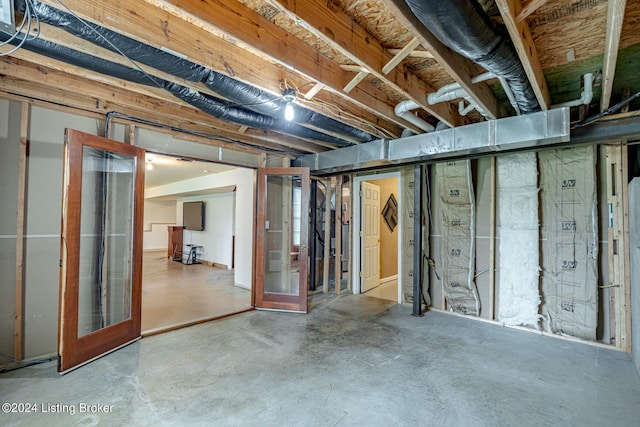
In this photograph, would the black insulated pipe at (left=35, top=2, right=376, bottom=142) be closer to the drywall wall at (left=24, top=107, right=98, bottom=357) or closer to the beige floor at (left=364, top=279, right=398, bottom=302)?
the drywall wall at (left=24, top=107, right=98, bottom=357)

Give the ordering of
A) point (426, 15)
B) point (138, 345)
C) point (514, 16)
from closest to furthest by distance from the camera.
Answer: point (426, 15) → point (514, 16) → point (138, 345)

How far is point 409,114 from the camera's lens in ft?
10.2

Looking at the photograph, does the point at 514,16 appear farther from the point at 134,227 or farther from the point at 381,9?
the point at 134,227

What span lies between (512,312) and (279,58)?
3927 millimetres

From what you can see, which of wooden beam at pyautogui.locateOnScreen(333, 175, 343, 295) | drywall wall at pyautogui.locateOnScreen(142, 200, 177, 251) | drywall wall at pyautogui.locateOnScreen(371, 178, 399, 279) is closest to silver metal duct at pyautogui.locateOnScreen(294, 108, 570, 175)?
wooden beam at pyautogui.locateOnScreen(333, 175, 343, 295)

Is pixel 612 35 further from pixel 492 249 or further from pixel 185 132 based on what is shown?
pixel 185 132

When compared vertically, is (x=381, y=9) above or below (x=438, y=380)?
above

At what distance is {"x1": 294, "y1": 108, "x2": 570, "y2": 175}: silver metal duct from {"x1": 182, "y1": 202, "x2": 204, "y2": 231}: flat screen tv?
5919mm

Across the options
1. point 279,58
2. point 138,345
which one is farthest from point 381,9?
point 138,345

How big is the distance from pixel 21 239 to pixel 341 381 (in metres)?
3.12

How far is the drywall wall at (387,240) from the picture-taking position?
6301 mm

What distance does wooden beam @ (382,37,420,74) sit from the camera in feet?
6.48

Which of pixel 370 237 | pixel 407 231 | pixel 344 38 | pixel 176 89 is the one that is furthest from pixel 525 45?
pixel 370 237

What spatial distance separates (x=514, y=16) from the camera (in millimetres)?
1568
